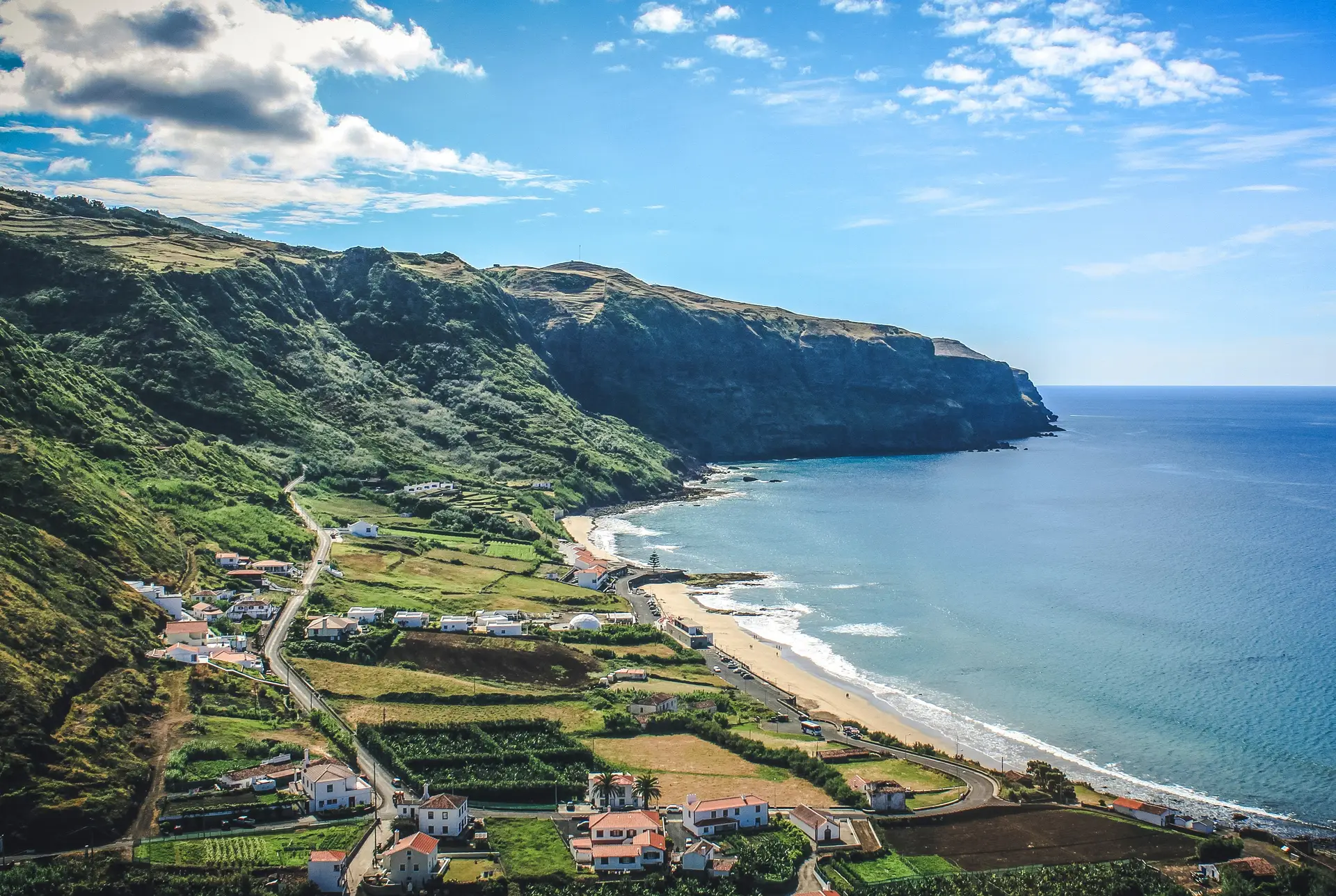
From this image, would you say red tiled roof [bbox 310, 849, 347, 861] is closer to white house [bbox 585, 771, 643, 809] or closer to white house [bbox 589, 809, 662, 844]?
white house [bbox 589, 809, 662, 844]

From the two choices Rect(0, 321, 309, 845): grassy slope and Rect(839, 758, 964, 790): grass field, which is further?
Rect(839, 758, 964, 790): grass field

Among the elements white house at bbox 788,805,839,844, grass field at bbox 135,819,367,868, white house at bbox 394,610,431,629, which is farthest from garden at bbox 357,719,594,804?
white house at bbox 394,610,431,629

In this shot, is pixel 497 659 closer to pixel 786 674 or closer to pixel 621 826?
pixel 786 674

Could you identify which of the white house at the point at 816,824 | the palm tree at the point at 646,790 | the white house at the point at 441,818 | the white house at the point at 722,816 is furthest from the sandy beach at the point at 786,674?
the white house at the point at 441,818

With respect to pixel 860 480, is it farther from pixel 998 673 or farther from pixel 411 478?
pixel 998 673

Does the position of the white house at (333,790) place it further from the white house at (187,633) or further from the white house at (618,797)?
the white house at (187,633)

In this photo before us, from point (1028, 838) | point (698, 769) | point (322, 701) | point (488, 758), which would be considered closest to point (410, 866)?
point (488, 758)
